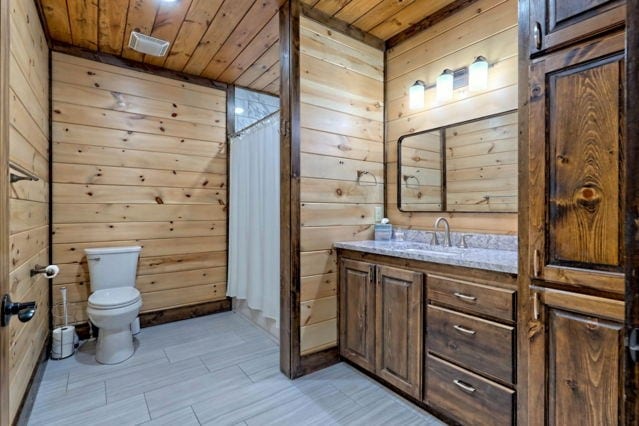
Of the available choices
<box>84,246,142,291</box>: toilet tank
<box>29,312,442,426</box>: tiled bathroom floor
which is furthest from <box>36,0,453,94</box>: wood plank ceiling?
<box>29,312,442,426</box>: tiled bathroom floor

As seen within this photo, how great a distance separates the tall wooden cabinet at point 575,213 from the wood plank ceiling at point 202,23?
125 centimetres

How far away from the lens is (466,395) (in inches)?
61.2

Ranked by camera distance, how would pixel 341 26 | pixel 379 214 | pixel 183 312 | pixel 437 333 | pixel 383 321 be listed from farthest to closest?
pixel 183 312 → pixel 379 214 → pixel 341 26 → pixel 383 321 → pixel 437 333

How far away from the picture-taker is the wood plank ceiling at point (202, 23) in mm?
2178

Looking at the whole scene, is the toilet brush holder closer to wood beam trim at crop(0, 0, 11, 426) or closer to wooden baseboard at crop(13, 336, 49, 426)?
wooden baseboard at crop(13, 336, 49, 426)

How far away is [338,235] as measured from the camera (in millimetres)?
2359

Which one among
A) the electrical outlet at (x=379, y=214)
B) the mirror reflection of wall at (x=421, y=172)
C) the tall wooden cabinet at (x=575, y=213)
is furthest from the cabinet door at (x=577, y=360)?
the electrical outlet at (x=379, y=214)

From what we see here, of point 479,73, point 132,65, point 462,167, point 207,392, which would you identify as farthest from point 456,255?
point 132,65

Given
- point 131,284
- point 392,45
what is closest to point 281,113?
point 392,45

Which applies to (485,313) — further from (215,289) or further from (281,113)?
(215,289)

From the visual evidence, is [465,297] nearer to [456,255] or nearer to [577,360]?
[456,255]

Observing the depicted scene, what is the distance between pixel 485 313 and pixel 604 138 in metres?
0.84

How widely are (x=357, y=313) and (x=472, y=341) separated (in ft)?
2.64

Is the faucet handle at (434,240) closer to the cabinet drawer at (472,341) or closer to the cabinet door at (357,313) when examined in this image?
the cabinet door at (357,313)
